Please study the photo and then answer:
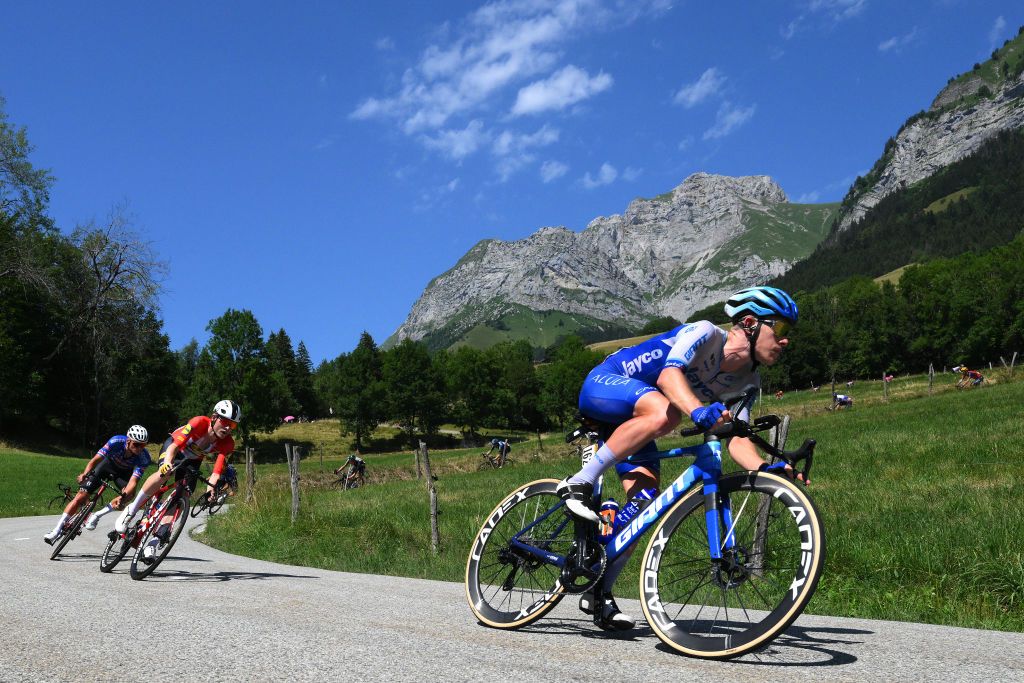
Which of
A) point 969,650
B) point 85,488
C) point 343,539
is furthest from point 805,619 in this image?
point 85,488

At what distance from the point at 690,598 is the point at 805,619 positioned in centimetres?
153

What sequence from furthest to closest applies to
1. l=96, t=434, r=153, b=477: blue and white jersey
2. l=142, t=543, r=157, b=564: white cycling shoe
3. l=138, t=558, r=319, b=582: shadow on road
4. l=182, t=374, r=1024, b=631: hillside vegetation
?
l=96, t=434, r=153, b=477: blue and white jersey, l=142, t=543, r=157, b=564: white cycling shoe, l=138, t=558, r=319, b=582: shadow on road, l=182, t=374, r=1024, b=631: hillside vegetation

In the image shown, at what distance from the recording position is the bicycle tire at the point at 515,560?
4617 mm

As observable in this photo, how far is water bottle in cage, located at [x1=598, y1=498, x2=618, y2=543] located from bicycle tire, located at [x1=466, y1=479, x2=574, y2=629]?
0.26 meters

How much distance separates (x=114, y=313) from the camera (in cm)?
5091

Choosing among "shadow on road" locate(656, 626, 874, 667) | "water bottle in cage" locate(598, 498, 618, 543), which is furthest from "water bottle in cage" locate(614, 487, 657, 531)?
"shadow on road" locate(656, 626, 874, 667)

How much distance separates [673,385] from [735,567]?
971mm

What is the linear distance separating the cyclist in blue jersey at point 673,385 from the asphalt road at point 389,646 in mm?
770

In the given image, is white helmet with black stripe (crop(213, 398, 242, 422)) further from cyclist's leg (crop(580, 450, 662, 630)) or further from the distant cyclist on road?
the distant cyclist on road

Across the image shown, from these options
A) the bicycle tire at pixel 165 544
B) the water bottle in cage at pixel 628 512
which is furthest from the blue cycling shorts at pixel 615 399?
the bicycle tire at pixel 165 544

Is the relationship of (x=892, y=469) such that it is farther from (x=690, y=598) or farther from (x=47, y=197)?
(x=47, y=197)

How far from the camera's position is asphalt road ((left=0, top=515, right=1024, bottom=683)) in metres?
3.12

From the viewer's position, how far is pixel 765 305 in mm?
4062

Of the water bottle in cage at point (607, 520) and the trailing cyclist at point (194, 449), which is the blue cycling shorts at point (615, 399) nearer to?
the water bottle in cage at point (607, 520)
